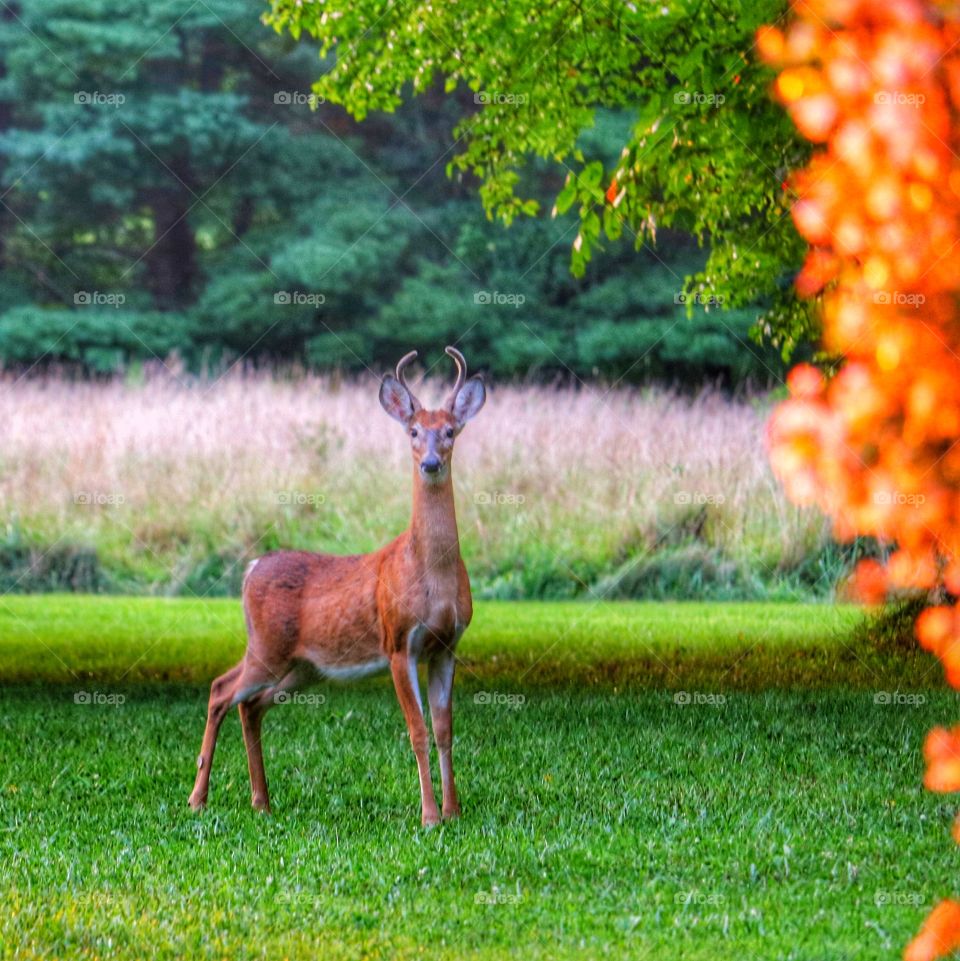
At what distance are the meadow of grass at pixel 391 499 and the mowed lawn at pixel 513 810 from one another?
2563 mm

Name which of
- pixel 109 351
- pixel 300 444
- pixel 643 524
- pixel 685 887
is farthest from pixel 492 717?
pixel 109 351

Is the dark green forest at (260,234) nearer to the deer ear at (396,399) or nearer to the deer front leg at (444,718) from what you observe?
the deer ear at (396,399)

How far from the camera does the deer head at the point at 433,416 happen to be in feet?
20.5

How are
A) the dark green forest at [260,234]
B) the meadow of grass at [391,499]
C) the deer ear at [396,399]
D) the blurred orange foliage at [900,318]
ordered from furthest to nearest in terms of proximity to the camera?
the dark green forest at [260,234] < the meadow of grass at [391,499] < the deer ear at [396,399] < the blurred orange foliage at [900,318]

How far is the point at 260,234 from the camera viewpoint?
73.8 feet

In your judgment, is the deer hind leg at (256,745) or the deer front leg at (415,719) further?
the deer hind leg at (256,745)

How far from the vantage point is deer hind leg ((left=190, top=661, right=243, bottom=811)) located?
6.68 meters

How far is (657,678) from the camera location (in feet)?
32.7

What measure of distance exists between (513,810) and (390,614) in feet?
3.24

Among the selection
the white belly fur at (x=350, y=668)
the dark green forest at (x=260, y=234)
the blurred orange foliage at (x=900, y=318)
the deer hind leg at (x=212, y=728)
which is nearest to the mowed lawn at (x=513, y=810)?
the deer hind leg at (x=212, y=728)

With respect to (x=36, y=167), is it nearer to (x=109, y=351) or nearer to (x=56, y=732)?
(x=109, y=351)

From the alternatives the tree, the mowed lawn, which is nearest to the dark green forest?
the tree

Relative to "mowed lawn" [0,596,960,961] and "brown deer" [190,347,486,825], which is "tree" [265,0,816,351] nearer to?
"mowed lawn" [0,596,960,961]

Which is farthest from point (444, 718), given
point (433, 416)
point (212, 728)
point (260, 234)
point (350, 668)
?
point (260, 234)
